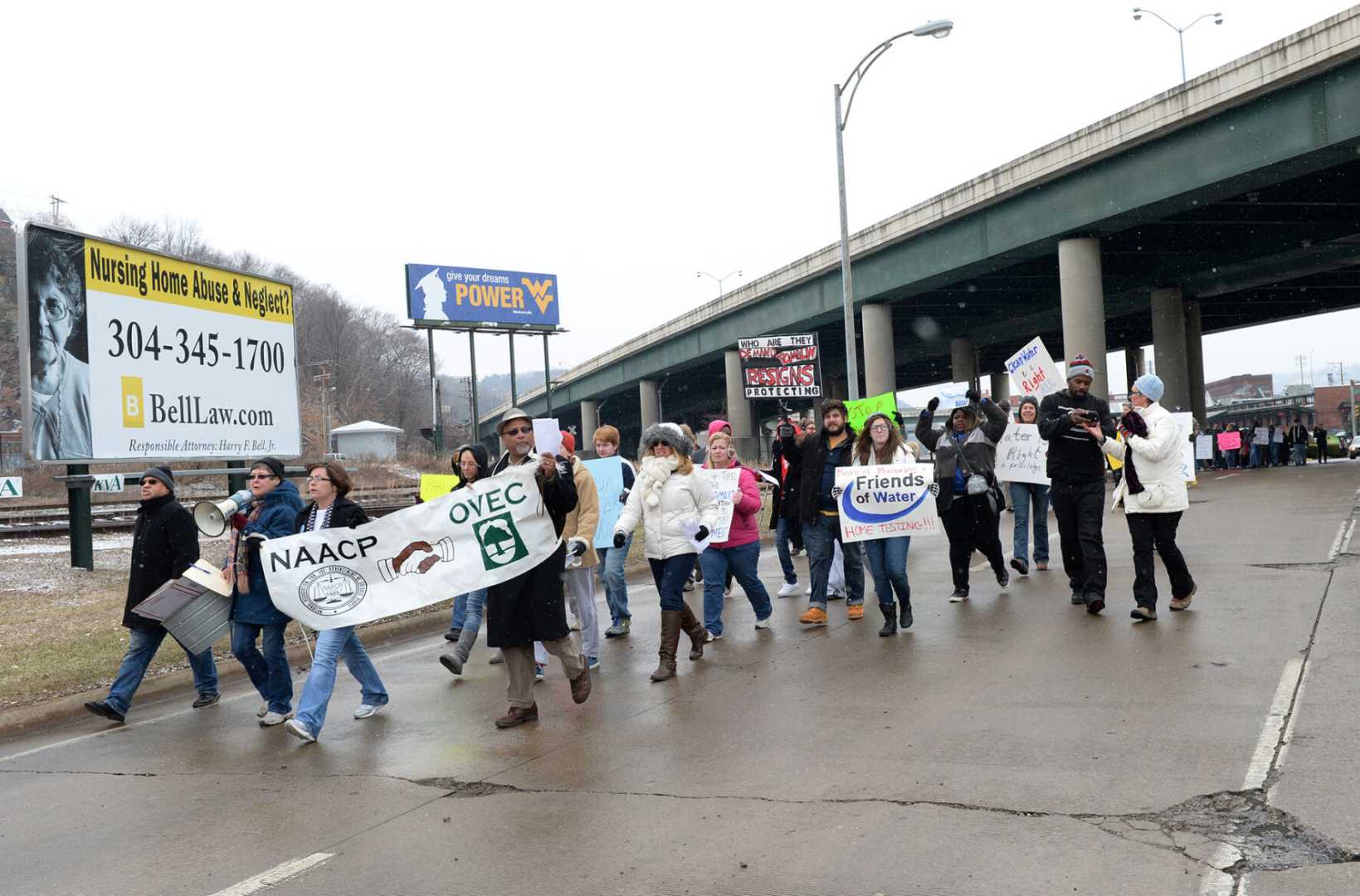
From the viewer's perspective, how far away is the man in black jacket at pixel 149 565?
330 inches

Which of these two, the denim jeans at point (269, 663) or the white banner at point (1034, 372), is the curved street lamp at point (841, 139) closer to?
the white banner at point (1034, 372)

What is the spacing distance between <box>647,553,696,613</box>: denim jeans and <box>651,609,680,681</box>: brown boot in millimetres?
64

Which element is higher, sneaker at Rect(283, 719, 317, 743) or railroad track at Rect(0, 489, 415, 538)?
railroad track at Rect(0, 489, 415, 538)

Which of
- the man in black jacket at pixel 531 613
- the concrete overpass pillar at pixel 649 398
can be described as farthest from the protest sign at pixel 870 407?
the concrete overpass pillar at pixel 649 398

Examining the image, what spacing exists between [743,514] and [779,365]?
56.3 ft

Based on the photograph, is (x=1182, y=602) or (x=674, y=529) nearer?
(x=674, y=529)

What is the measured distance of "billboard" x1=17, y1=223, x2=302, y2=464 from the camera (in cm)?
1573

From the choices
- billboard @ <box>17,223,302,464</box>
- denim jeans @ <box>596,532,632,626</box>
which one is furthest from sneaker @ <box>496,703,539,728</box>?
billboard @ <box>17,223,302,464</box>

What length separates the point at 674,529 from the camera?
892 cm

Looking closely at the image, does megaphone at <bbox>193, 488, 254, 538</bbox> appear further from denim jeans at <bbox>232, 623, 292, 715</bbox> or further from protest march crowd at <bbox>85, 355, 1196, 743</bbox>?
denim jeans at <bbox>232, 623, 292, 715</bbox>

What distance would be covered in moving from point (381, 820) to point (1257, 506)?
1858 cm

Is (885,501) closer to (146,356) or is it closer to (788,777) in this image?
(788,777)

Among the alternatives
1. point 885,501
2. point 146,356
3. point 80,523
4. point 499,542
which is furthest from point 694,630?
point 146,356

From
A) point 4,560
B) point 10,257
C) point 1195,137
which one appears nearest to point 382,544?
point 4,560
